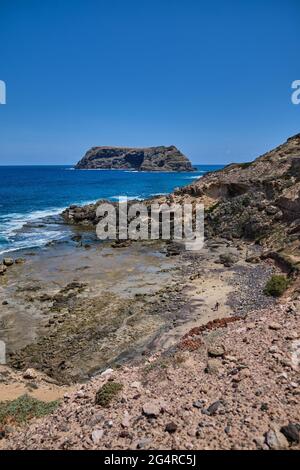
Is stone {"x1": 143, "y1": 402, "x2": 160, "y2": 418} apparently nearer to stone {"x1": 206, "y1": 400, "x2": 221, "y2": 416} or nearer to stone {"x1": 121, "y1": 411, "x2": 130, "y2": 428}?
stone {"x1": 121, "y1": 411, "x2": 130, "y2": 428}

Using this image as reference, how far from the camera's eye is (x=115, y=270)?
1270 inches

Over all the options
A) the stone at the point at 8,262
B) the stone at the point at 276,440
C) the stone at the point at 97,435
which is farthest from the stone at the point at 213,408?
the stone at the point at 8,262

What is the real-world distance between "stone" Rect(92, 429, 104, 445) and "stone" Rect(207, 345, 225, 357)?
4.50 m

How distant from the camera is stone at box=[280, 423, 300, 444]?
8438 mm

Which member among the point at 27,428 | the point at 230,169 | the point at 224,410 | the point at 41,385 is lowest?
the point at 41,385

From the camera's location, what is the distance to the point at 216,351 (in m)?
12.5

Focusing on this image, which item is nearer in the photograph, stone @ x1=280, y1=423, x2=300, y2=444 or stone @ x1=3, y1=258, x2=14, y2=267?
stone @ x1=280, y1=423, x2=300, y2=444

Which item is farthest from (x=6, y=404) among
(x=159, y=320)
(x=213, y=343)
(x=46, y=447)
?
(x=159, y=320)

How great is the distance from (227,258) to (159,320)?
12.3 metres

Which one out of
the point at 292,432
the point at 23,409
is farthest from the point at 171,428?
the point at 23,409

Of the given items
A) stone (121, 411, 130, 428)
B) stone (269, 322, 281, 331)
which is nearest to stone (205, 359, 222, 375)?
stone (269, 322, 281, 331)

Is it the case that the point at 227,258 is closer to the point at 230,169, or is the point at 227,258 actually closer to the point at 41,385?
the point at 41,385

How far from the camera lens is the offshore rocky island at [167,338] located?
946cm

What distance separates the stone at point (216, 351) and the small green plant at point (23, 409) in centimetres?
541
